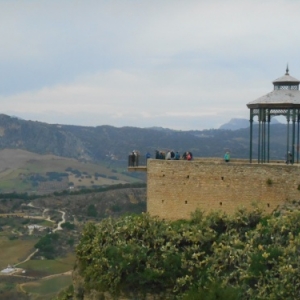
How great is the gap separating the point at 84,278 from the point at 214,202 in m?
4.37

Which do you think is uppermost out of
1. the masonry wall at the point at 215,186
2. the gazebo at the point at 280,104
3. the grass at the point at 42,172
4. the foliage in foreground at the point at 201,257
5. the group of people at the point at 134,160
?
the gazebo at the point at 280,104

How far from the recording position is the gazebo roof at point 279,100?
66.1 ft

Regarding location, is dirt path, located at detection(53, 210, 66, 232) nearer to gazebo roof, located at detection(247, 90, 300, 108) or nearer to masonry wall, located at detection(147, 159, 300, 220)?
masonry wall, located at detection(147, 159, 300, 220)

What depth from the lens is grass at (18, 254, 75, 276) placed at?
231ft

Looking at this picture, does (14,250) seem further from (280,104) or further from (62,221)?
(280,104)

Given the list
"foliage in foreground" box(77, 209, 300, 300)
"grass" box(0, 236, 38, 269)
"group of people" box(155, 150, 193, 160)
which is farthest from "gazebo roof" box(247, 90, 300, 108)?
"grass" box(0, 236, 38, 269)

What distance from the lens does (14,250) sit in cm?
8012

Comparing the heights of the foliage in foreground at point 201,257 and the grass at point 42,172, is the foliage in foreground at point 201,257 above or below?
above

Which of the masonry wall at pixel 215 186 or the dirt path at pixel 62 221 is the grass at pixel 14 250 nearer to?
the dirt path at pixel 62 221

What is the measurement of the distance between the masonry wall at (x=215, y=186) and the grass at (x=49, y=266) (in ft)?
164

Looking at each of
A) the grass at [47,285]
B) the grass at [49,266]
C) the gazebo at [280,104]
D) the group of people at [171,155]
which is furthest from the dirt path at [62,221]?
the gazebo at [280,104]

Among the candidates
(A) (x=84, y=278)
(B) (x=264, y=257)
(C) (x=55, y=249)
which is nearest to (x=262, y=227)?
(B) (x=264, y=257)

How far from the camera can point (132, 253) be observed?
1803cm

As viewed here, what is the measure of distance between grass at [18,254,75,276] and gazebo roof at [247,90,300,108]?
5165 cm
